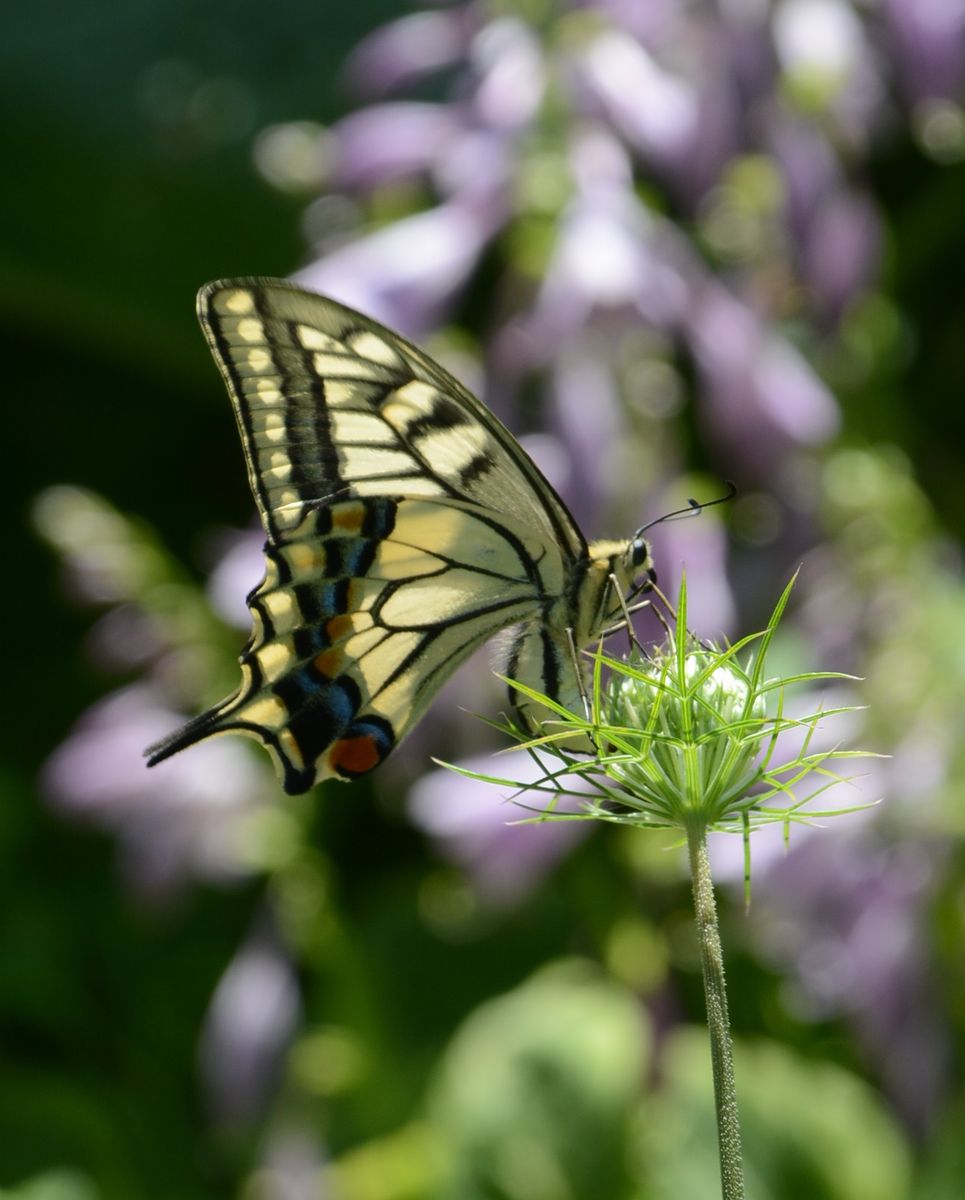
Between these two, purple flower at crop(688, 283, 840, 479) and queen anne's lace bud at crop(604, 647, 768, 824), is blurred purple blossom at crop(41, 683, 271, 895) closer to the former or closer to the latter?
purple flower at crop(688, 283, 840, 479)

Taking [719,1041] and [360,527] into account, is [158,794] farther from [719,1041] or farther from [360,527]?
[719,1041]

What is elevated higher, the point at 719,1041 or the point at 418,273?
the point at 418,273

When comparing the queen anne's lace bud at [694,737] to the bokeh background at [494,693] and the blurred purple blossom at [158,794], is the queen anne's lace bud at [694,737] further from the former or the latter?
the blurred purple blossom at [158,794]

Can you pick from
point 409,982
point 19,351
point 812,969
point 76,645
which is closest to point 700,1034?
point 812,969

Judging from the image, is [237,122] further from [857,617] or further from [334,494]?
[334,494]

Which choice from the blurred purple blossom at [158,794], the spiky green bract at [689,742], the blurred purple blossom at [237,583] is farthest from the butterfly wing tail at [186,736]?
the blurred purple blossom at [158,794]

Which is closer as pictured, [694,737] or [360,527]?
[694,737]

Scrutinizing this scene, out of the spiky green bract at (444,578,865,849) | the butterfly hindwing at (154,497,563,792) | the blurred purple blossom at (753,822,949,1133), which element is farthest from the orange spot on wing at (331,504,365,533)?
the blurred purple blossom at (753,822,949,1133)

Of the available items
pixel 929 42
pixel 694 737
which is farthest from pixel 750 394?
pixel 694 737
